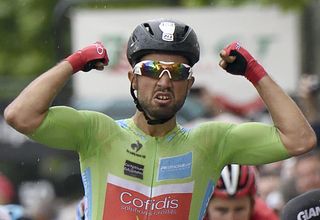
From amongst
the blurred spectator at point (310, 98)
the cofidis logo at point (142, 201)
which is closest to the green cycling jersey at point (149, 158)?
the cofidis logo at point (142, 201)

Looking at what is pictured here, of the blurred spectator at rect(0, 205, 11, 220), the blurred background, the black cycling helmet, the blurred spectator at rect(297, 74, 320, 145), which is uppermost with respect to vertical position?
the black cycling helmet

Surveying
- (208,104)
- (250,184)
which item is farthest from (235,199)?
(208,104)

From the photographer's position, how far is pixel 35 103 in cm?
841

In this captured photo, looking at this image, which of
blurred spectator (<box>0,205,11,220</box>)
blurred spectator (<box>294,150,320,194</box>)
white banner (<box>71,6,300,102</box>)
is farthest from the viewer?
white banner (<box>71,6,300,102</box>)

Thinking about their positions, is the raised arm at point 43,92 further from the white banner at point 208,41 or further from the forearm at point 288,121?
the white banner at point 208,41

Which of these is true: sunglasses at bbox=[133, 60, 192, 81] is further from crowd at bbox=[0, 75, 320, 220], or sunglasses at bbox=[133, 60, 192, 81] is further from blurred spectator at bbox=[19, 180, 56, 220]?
blurred spectator at bbox=[19, 180, 56, 220]

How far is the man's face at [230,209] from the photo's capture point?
1044 centimetres

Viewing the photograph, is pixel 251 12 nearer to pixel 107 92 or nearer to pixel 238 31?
pixel 238 31

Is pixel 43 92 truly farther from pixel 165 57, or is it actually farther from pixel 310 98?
pixel 310 98

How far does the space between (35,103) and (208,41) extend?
823cm

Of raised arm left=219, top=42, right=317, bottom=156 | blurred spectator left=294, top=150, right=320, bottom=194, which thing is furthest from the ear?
blurred spectator left=294, top=150, right=320, bottom=194

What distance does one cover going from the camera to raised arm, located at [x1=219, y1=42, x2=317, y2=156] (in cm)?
858

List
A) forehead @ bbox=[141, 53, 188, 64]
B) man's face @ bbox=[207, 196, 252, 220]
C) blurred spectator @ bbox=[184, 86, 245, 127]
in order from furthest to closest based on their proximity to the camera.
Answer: blurred spectator @ bbox=[184, 86, 245, 127]
man's face @ bbox=[207, 196, 252, 220]
forehead @ bbox=[141, 53, 188, 64]

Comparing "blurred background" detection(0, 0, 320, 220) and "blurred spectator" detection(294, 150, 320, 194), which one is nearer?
"blurred spectator" detection(294, 150, 320, 194)
